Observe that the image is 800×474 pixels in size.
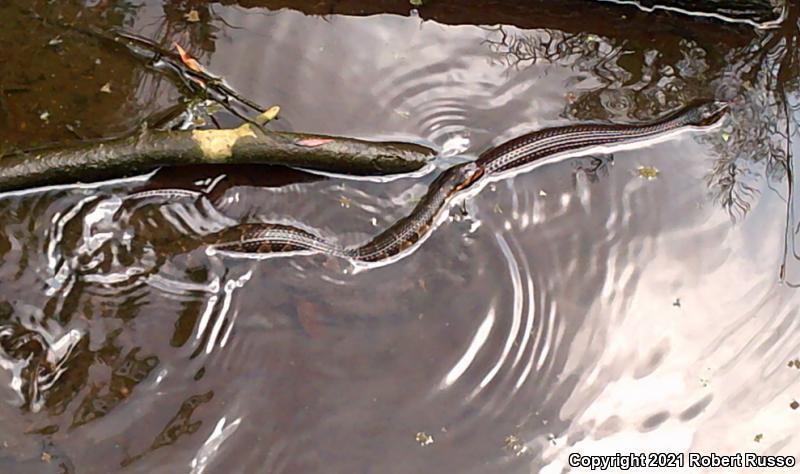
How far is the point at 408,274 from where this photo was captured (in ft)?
14.8

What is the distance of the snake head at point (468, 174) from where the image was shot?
469 cm

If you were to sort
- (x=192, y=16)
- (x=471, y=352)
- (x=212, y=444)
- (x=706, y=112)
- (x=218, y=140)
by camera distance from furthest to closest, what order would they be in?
1. (x=706, y=112)
2. (x=192, y=16)
3. (x=471, y=352)
4. (x=218, y=140)
5. (x=212, y=444)

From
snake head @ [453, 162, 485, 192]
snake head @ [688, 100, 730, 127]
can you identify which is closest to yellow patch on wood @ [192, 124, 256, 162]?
snake head @ [453, 162, 485, 192]

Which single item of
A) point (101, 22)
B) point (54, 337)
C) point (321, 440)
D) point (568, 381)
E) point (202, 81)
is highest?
point (101, 22)

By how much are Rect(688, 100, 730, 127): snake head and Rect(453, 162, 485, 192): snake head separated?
166cm

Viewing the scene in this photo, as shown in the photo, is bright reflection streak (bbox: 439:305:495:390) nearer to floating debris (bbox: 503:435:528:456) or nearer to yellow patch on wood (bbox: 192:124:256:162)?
floating debris (bbox: 503:435:528:456)

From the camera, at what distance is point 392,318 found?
440 cm

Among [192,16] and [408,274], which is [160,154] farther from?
[408,274]

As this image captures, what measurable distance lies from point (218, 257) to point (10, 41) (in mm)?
2044

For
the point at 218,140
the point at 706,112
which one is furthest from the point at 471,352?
the point at 706,112

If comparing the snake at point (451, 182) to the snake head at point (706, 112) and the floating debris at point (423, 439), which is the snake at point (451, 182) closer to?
Result: the snake head at point (706, 112)

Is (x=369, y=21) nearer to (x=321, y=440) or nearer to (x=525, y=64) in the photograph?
(x=525, y=64)

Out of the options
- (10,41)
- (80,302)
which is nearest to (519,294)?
(80,302)

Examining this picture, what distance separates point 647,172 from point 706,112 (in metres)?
0.69
